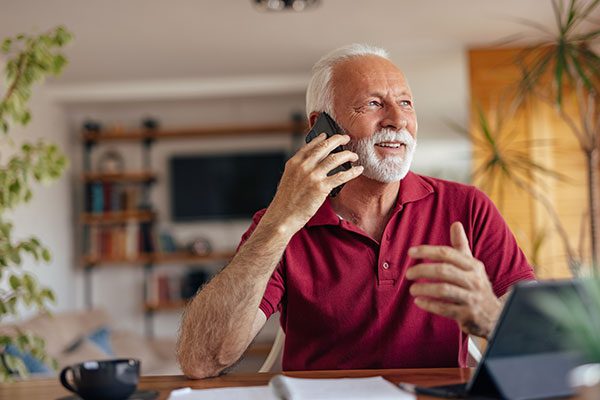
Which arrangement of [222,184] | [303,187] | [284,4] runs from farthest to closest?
[222,184]
[284,4]
[303,187]

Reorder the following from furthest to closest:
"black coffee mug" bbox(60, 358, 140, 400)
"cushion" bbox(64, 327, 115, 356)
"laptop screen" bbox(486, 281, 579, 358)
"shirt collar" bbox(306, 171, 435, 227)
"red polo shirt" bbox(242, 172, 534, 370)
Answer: "cushion" bbox(64, 327, 115, 356) < "shirt collar" bbox(306, 171, 435, 227) < "red polo shirt" bbox(242, 172, 534, 370) < "black coffee mug" bbox(60, 358, 140, 400) < "laptop screen" bbox(486, 281, 579, 358)

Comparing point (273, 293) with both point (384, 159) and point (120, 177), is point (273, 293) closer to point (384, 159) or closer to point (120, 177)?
point (384, 159)

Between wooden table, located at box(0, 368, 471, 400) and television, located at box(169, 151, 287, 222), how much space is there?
561 centimetres

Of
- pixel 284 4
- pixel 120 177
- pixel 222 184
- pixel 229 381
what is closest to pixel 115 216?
pixel 120 177

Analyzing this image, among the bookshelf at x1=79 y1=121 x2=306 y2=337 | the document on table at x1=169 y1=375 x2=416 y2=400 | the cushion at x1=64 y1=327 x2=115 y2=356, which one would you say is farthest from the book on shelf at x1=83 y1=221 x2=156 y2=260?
the document on table at x1=169 y1=375 x2=416 y2=400

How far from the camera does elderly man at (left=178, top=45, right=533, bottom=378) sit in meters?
1.54

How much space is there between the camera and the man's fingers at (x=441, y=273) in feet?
3.77

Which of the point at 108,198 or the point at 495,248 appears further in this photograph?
the point at 108,198

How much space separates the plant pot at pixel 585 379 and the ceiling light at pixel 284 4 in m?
3.78

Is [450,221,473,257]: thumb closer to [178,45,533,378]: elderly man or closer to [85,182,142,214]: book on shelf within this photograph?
[178,45,533,378]: elderly man

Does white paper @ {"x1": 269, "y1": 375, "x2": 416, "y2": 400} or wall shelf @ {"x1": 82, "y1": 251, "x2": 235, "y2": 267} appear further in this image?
wall shelf @ {"x1": 82, "y1": 251, "x2": 235, "y2": 267}

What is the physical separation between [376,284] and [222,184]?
543 centimetres

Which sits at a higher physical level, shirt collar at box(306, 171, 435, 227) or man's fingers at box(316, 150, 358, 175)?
man's fingers at box(316, 150, 358, 175)

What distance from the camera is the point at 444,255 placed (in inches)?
45.9
